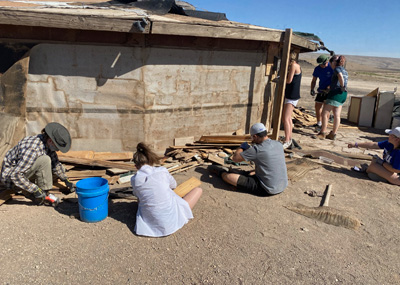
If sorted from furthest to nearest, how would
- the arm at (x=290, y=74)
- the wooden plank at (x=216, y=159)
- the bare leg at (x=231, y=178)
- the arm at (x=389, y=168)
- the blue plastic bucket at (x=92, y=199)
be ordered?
the arm at (x=290, y=74), the wooden plank at (x=216, y=159), the arm at (x=389, y=168), the bare leg at (x=231, y=178), the blue plastic bucket at (x=92, y=199)

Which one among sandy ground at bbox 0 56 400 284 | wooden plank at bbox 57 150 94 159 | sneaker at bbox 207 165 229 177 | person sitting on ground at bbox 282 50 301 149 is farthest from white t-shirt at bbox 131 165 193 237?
person sitting on ground at bbox 282 50 301 149

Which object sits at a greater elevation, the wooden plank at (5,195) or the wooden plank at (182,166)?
the wooden plank at (182,166)

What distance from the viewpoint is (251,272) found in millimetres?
3615

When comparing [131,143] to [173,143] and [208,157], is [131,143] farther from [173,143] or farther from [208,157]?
[208,157]

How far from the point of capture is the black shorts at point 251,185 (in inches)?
212

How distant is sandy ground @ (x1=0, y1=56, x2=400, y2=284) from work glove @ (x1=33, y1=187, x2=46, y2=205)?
0.12 meters

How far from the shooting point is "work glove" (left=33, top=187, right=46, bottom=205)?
15.0ft

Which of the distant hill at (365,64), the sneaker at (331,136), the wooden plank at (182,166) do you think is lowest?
the wooden plank at (182,166)

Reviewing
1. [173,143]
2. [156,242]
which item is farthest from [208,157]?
[156,242]

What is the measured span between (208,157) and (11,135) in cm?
364

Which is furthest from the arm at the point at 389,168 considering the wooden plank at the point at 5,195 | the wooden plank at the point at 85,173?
the wooden plank at the point at 5,195

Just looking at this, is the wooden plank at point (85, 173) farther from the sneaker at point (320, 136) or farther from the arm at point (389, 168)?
the sneaker at point (320, 136)

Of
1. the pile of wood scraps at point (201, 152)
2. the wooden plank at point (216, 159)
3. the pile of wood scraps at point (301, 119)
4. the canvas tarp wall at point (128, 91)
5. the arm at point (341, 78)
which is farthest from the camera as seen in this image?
the pile of wood scraps at point (301, 119)

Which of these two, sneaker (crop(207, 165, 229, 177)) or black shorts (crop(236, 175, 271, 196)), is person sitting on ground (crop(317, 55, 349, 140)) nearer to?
sneaker (crop(207, 165, 229, 177))
